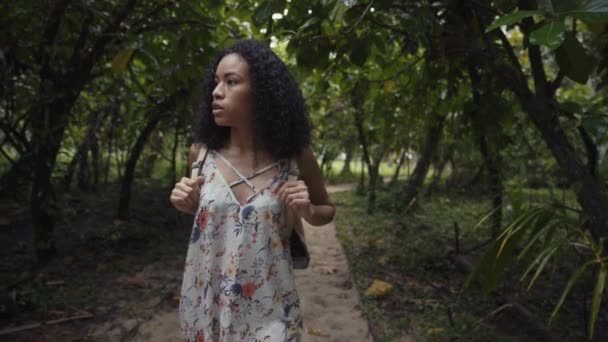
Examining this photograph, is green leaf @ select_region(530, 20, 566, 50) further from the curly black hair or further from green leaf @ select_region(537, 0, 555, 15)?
the curly black hair

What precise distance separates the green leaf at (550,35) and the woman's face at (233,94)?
30.3 inches

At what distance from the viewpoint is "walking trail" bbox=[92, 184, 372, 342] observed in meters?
2.87

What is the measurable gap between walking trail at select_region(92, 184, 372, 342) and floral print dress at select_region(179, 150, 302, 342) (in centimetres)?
161

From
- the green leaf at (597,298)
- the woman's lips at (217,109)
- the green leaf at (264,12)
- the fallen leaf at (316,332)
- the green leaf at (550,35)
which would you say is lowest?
the fallen leaf at (316,332)

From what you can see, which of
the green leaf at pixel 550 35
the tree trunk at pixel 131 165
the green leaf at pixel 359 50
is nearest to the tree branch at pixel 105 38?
the tree trunk at pixel 131 165

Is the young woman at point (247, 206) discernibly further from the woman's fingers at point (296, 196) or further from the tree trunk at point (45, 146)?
the tree trunk at point (45, 146)

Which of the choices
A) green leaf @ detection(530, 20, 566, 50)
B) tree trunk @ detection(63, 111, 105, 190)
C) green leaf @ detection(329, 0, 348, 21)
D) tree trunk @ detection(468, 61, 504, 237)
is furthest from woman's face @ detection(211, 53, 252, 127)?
tree trunk @ detection(63, 111, 105, 190)

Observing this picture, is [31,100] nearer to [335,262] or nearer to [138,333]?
[138,333]

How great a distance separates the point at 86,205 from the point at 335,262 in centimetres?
303

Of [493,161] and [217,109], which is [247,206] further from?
[493,161]

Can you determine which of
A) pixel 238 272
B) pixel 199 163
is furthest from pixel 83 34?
pixel 238 272

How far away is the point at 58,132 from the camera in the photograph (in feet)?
11.1

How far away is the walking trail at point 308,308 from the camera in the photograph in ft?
9.41

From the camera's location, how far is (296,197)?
128cm
